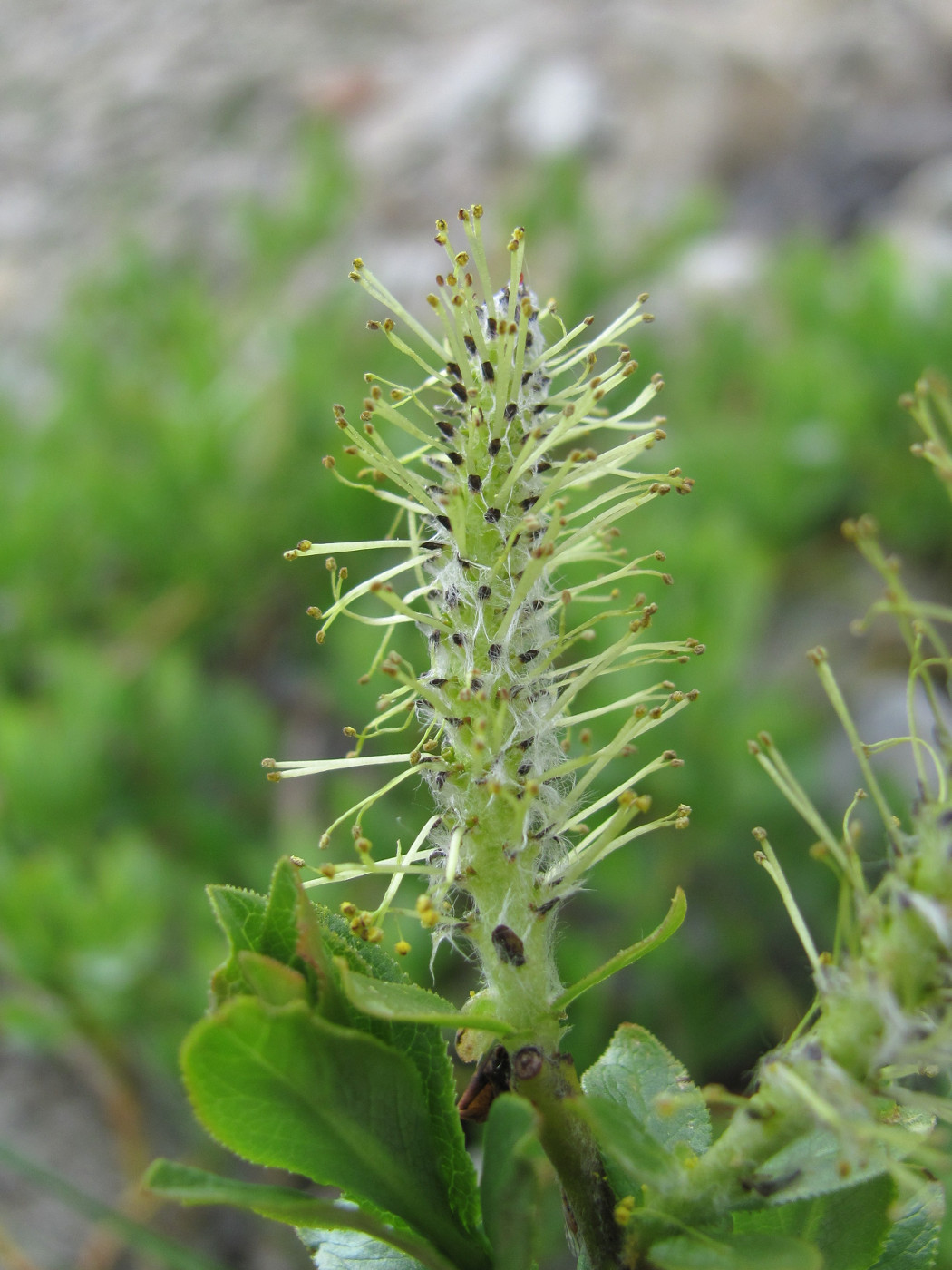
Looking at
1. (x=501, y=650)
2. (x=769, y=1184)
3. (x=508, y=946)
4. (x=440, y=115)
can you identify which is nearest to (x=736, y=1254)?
(x=769, y=1184)

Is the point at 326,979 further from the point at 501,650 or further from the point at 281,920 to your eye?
the point at 501,650

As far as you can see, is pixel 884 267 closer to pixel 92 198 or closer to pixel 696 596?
pixel 696 596

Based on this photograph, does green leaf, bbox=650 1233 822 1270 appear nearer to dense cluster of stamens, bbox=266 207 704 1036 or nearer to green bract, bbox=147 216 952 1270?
green bract, bbox=147 216 952 1270

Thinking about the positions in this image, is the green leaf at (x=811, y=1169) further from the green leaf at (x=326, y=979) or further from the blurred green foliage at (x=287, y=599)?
the blurred green foliage at (x=287, y=599)

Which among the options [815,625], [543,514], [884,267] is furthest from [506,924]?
[884,267]

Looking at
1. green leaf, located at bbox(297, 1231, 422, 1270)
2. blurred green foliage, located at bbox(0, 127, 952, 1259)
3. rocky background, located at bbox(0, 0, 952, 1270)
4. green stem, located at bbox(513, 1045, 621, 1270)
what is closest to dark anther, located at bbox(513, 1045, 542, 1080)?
green stem, located at bbox(513, 1045, 621, 1270)

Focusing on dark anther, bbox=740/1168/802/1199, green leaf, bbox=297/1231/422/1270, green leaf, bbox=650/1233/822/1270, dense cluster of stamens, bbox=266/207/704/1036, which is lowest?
green leaf, bbox=297/1231/422/1270

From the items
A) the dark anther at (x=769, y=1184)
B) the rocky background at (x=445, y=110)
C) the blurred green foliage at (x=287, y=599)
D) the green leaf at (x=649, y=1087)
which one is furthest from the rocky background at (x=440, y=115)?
the dark anther at (x=769, y=1184)
